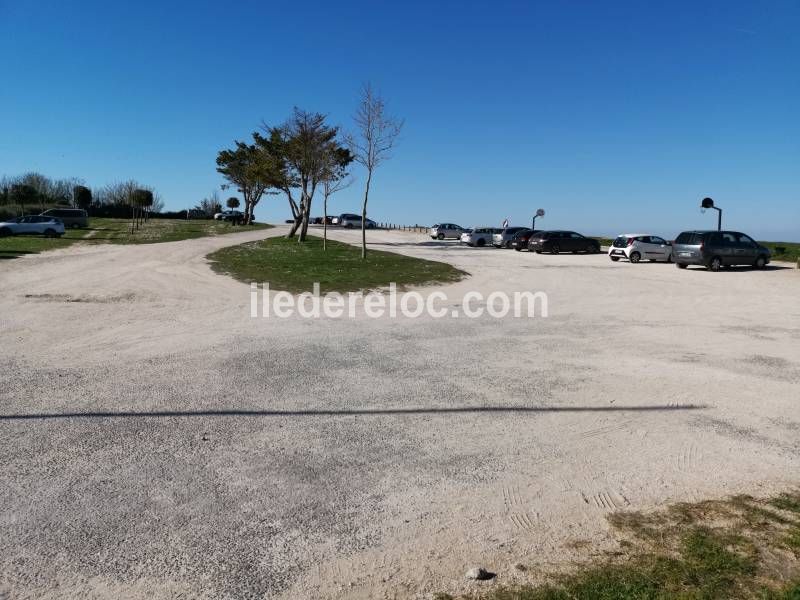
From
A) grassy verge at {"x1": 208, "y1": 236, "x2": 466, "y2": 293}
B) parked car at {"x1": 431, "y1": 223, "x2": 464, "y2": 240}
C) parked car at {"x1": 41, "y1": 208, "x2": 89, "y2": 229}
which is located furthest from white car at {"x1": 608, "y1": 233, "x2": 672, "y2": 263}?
parked car at {"x1": 41, "y1": 208, "x2": 89, "y2": 229}

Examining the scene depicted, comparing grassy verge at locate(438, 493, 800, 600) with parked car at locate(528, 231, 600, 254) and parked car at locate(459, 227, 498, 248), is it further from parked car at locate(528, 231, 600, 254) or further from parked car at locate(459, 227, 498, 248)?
parked car at locate(459, 227, 498, 248)

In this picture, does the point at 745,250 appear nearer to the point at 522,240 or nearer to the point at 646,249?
the point at 646,249

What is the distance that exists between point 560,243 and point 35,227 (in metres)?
33.2

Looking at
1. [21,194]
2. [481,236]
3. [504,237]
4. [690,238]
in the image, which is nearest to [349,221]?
[481,236]

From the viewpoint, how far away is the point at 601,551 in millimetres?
3230

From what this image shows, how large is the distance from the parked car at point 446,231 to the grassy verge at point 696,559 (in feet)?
159

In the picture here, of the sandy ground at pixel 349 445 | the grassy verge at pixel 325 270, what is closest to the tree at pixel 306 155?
the grassy verge at pixel 325 270

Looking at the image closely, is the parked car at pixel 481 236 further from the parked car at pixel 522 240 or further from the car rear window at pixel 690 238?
the car rear window at pixel 690 238

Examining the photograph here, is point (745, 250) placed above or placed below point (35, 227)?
below

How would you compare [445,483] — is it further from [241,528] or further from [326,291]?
[326,291]

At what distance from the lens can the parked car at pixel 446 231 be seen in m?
51.8

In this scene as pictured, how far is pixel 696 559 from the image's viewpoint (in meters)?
3.09

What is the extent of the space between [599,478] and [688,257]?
73.4 ft

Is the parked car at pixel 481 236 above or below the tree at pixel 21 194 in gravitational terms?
below
